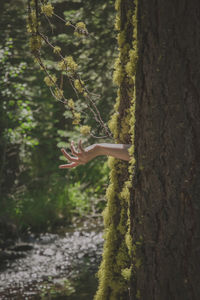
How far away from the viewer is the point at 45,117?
11.2 m

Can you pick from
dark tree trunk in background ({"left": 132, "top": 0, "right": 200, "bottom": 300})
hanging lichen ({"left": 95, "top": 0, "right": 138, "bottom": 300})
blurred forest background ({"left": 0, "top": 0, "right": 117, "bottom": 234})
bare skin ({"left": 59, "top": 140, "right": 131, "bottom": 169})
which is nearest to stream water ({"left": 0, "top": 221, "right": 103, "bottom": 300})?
blurred forest background ({"left": 0, "top": 0, "right": 117, "bottom": 234})

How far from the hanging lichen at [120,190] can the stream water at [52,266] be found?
2415 mm

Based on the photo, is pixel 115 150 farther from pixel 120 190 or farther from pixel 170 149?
pixel 170 149

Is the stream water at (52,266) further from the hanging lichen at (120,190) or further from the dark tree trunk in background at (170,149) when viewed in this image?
the dark tree trunk in background at (170,149)

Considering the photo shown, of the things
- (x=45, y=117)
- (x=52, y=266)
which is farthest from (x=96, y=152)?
(x=45, y=117)

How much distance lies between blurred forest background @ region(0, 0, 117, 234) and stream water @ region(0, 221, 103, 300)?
0.91m

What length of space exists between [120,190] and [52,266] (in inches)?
163

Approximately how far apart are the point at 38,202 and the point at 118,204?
683 centimetres

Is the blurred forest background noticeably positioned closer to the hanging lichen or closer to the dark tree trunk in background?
the hanging lichen

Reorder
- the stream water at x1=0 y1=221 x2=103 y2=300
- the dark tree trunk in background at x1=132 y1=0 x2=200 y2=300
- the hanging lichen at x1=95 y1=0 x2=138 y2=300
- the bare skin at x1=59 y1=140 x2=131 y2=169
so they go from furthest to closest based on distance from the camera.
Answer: the stream water at x1=0 y1=221 x2=103 y2=300
the hanging lichen at x1=95 y1=0 x2=138 y2=300
the bare skin at x1=59 y1=140 x2=131 y2=169
the dark tree trunk in background at x1=132 y1=0 x2=200 y2=300

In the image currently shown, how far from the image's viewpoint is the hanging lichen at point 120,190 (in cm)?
321

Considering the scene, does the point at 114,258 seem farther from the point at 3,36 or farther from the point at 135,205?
the point at 3,36

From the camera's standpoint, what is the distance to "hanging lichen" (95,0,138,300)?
10.5 ft

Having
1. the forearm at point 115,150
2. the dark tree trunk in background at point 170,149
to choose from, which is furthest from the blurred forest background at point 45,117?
the dark tree trunk in background at point 170,149
